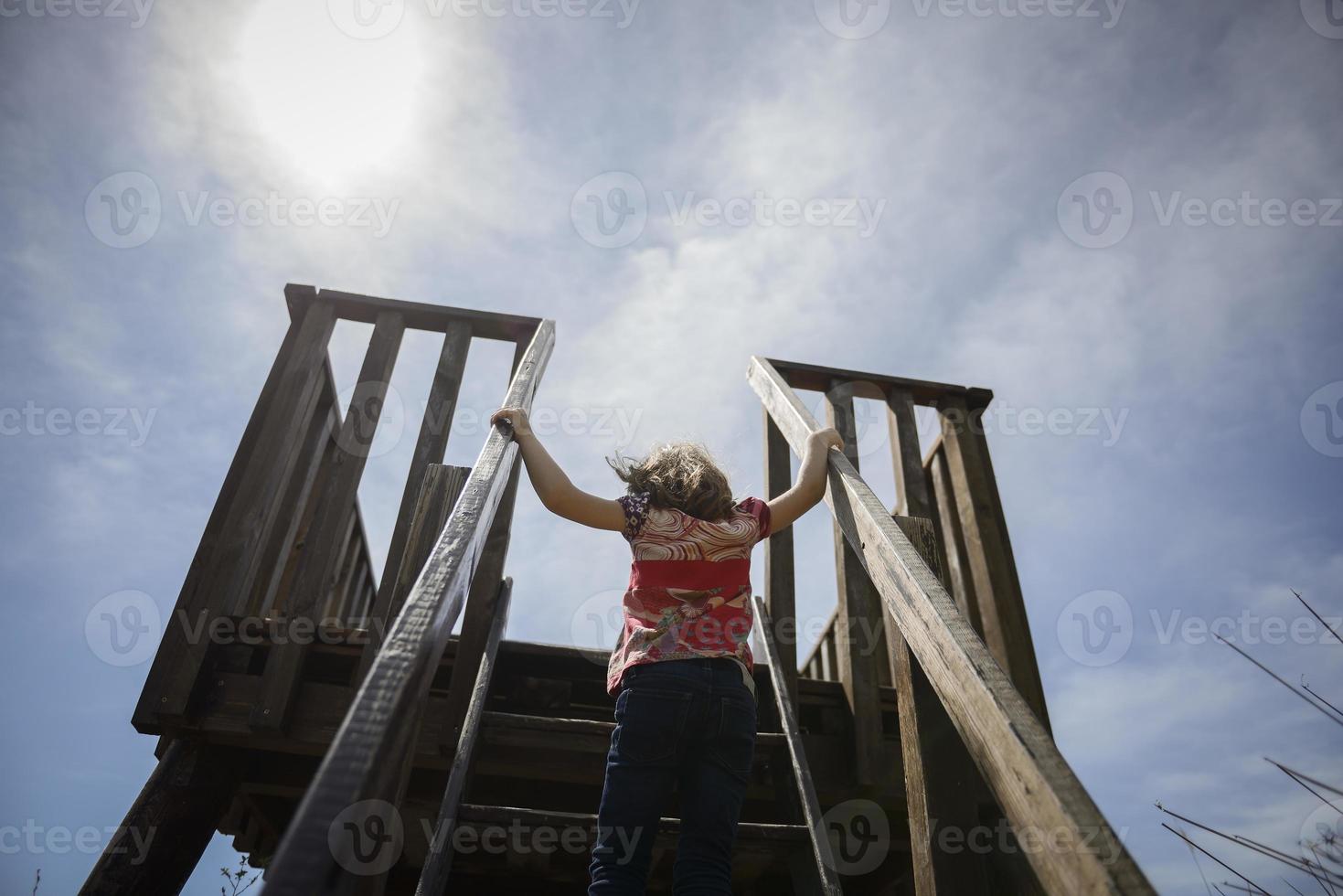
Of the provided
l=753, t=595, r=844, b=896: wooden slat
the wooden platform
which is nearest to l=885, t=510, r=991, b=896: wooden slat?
l=753, t=595, r=844, b=896: wooden slat

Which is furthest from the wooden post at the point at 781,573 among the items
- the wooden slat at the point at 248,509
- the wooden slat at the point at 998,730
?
the wooden slat at the point at 248,509

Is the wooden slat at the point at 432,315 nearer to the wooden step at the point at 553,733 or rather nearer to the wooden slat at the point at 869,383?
the wooden slat at the point at 869,383

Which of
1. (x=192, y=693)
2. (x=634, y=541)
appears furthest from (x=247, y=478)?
(x=634, y=541)

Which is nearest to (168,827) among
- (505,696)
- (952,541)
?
(505,696)

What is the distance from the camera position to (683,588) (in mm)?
1808

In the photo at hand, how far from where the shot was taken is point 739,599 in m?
1.85

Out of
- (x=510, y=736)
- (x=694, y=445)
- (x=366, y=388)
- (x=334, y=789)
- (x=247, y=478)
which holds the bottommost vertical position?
(x=334, y=789)

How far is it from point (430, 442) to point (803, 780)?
1795mm

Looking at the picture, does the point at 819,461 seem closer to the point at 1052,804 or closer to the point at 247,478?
the point at 1052,804

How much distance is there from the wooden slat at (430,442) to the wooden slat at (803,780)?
126cm

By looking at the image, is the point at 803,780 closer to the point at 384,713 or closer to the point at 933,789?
the point at 933,789

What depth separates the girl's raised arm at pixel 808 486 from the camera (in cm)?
209

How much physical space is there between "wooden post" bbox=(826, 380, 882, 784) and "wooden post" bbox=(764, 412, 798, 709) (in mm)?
196

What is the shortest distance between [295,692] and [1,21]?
34.6 feet
